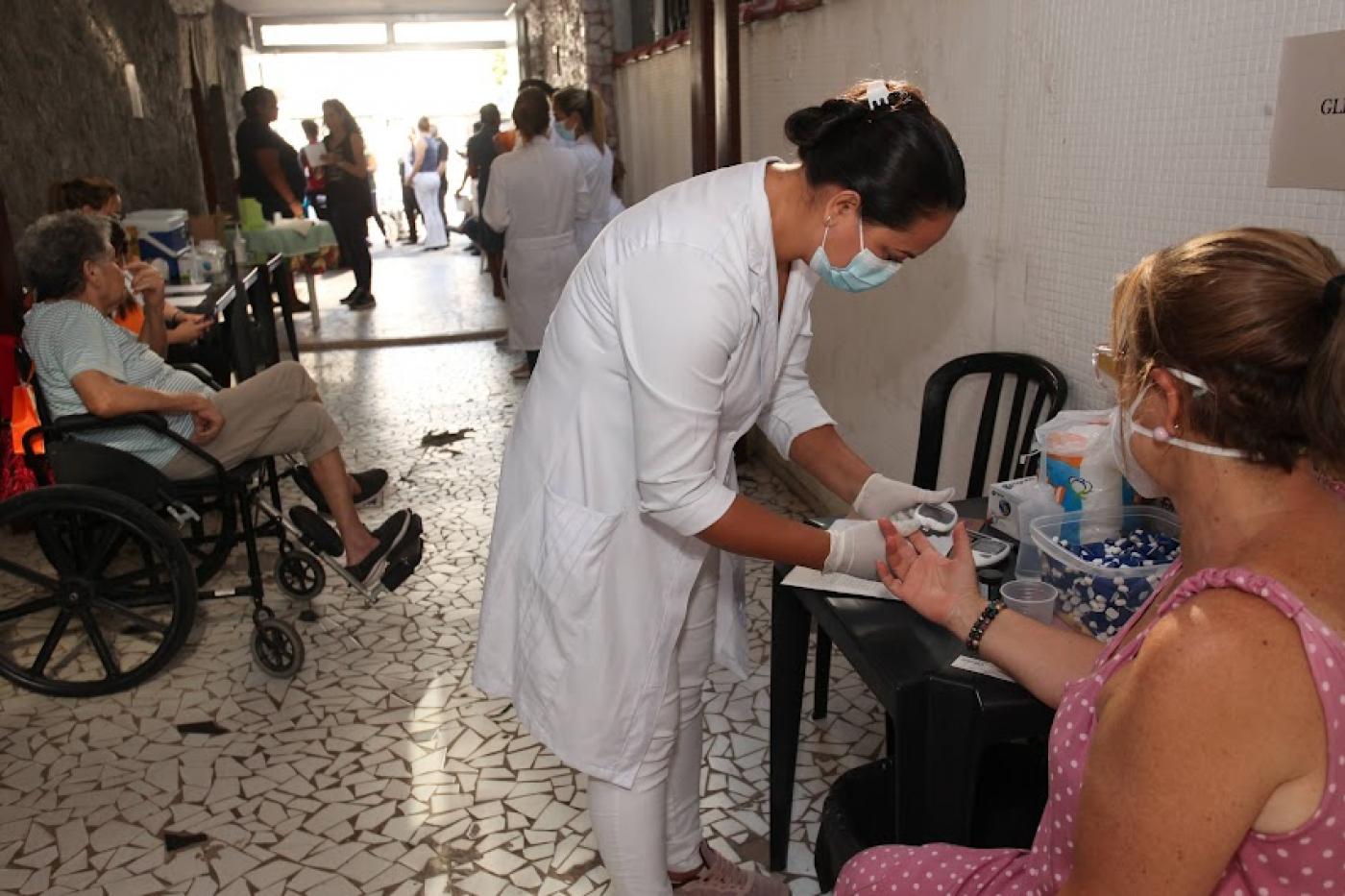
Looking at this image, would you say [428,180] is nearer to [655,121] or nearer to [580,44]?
[580,44]

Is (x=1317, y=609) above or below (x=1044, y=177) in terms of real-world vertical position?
below

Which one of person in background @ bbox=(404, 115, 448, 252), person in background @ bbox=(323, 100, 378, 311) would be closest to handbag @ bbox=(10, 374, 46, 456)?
person in background @ bbox=(323, 100, 378, 311)

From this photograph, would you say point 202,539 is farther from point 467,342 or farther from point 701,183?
point 467,342

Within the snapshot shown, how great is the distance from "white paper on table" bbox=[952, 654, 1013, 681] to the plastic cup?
0.31 feet

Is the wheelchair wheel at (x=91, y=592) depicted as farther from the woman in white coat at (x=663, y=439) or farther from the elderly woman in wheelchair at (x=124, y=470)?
the woman in white coat at (x=663, y=439)

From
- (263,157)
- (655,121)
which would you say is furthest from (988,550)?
(263,157)

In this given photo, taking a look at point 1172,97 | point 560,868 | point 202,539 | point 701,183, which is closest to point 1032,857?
point 701,183

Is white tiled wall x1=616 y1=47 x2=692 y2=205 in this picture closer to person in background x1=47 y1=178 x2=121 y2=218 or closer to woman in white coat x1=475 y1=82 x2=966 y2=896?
person in background x1=47 y1=178 x2=121 y2=218

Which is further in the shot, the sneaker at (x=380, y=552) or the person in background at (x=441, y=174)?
the person in background at (x=441, y=174)

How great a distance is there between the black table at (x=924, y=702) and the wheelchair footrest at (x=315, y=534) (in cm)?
154

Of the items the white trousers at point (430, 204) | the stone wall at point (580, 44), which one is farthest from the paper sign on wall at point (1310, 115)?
the white trousers at point (430, 204)

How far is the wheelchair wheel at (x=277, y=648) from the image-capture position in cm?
254

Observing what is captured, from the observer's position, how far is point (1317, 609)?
31.7 inches

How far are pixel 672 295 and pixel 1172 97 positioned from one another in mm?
1038
